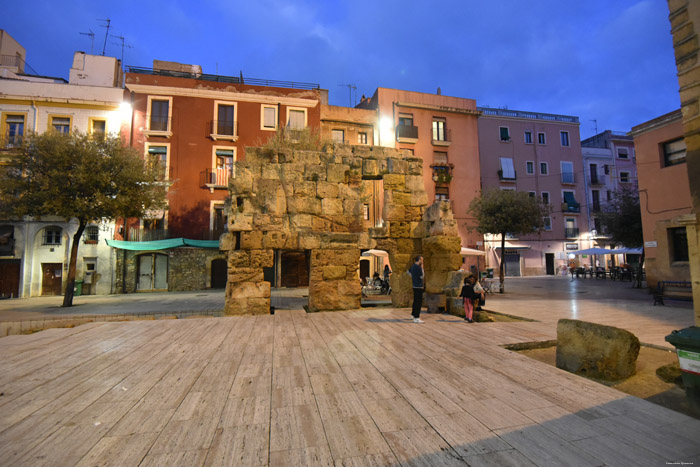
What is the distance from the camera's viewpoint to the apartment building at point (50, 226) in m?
16.5

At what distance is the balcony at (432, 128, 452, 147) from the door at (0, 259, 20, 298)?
2541 centimetres

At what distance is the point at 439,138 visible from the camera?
75.2 feet

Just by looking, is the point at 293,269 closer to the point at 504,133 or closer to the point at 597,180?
the point at 504,133

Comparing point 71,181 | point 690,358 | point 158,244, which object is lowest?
point 690,358

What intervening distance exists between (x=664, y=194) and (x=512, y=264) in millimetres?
15932

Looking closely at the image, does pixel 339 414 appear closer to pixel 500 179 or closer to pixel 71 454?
pixel 71 454

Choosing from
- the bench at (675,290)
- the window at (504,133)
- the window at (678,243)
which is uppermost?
the window at (504,133)

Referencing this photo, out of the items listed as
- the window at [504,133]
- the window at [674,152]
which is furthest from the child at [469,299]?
the window at [504,133]

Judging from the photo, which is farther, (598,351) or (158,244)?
(158,244)

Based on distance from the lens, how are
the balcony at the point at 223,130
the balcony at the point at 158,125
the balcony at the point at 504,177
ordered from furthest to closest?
the balcony at the point at 504,177
the balcony at the point at 223,130
the balcony at the point at 158,125

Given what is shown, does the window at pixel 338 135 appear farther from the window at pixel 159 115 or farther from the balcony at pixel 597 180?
the balcony at pixel 597 180

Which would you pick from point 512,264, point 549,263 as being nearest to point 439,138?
point 512,264

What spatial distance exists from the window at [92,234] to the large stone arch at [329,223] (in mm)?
13648

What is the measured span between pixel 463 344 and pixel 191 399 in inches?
144
